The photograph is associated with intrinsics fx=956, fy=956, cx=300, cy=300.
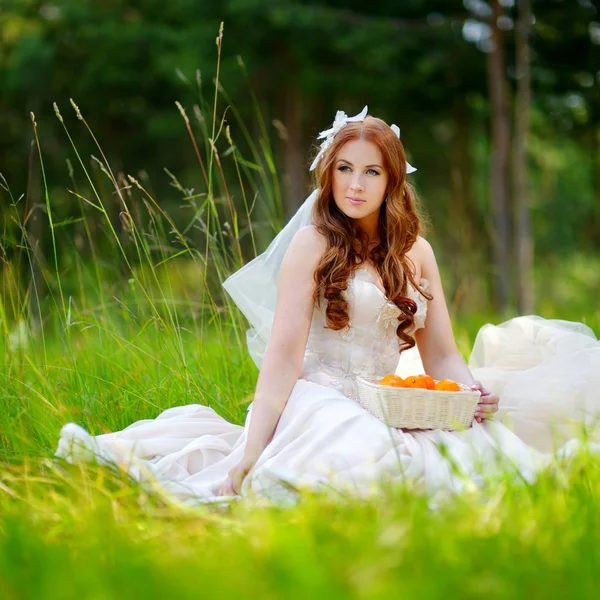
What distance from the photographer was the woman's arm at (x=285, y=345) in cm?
289

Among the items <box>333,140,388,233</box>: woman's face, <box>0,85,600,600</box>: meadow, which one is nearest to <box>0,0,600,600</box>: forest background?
<box>0,85,600,600</box>: meadow

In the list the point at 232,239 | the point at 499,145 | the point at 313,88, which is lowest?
the point at 232,239

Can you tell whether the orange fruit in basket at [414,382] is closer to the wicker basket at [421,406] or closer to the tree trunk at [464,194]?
A: the wicker basket at [421,406]

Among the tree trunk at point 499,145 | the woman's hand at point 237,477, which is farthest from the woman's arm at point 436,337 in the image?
the tree trunk at point 499,145

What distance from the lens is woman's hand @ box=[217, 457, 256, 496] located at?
2822 mm

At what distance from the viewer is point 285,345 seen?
2.98 metres

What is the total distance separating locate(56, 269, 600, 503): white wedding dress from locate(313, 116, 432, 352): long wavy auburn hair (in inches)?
2.1

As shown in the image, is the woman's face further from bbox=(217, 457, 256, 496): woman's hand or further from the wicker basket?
bbox=(217, 457, 256, 496): woman's hand

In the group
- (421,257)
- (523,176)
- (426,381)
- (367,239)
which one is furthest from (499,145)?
(426,381)

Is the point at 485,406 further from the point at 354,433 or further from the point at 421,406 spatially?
the point at 354,433

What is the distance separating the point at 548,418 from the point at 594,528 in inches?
47.4

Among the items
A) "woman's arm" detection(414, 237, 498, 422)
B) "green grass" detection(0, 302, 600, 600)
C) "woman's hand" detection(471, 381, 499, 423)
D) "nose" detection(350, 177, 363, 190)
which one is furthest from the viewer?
"woman's arm" detection(414, 237, 498, 422)

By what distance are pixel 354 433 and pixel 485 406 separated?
1.73 ft

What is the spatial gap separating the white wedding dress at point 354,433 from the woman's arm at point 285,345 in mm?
44
